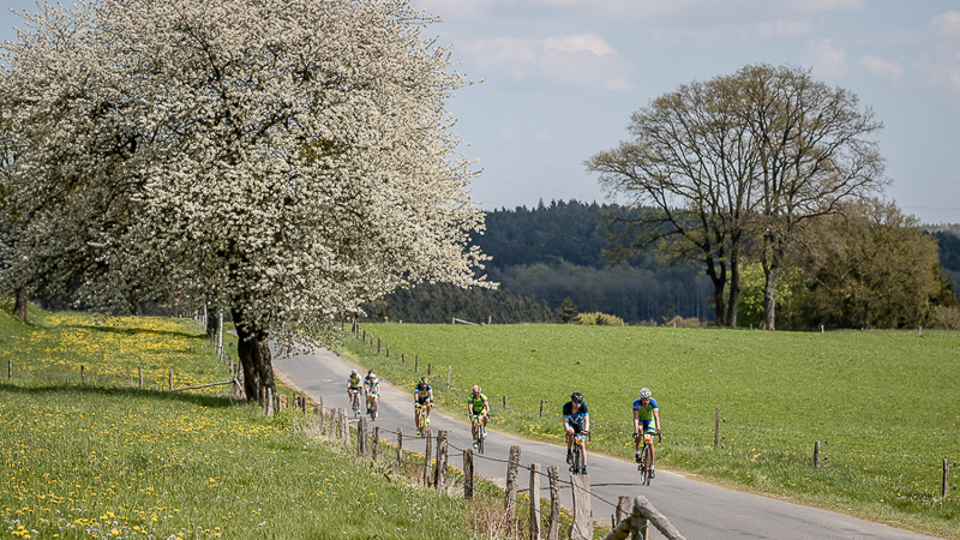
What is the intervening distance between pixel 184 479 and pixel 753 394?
3376 cm

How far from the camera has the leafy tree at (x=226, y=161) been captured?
A: 21344 millimetres

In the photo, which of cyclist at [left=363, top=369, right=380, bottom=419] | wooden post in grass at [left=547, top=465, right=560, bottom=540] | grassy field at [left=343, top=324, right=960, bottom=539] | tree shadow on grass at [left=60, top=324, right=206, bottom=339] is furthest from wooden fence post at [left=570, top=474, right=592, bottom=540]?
tree shadow on grass at [left=60, top=324, right=206, bottom=339]

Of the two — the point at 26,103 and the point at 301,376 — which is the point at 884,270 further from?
the point at 26,103

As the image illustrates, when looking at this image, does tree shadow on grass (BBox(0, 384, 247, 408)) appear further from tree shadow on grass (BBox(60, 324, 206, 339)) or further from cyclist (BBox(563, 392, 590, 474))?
tree shadow on grass (BBox(60, 324, 206, 339))

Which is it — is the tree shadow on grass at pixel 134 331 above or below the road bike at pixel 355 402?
above

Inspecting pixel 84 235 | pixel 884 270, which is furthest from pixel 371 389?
pixel 884 270

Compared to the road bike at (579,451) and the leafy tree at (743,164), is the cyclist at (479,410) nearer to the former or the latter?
the road bike at (579,451)

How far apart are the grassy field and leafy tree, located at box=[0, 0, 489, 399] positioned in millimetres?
9518

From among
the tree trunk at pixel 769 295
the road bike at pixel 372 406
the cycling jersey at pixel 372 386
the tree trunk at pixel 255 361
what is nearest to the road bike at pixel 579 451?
the tree trunk at pixel 255 361

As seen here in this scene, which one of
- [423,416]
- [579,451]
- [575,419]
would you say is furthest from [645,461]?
[423,416]

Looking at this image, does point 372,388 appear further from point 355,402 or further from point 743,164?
point 743,164

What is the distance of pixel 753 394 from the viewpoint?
3931 cm

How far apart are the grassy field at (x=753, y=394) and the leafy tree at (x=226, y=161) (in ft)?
31.2

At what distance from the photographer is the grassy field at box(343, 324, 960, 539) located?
1850 centimetres
